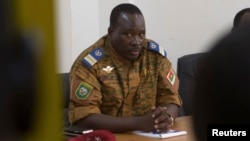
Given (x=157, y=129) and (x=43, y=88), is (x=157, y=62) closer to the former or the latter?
(x=157, y=129)

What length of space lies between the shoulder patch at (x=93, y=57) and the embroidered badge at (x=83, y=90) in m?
0.12

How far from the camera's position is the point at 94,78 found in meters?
2.02

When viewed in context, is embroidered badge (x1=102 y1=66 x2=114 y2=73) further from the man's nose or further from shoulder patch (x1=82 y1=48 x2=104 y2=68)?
the man's nose

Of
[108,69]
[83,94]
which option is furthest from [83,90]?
[108,69]

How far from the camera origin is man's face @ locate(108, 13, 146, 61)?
2135 mm

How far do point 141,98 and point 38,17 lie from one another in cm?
199

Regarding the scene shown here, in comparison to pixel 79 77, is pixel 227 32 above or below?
above

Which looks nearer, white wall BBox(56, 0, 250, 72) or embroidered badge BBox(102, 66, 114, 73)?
embroidered badge BBox(102, 66, 114, 73)

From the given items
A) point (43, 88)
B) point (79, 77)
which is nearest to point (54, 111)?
point (43, 88)

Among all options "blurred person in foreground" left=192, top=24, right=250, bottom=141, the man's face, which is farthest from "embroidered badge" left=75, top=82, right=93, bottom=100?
"blurred person in foreground" left=192, top=24, right=250, bottom=141

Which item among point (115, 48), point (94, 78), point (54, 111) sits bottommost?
point (94, 78)

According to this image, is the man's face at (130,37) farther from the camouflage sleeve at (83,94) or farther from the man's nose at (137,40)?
the camouflage sleeve at (83,94)

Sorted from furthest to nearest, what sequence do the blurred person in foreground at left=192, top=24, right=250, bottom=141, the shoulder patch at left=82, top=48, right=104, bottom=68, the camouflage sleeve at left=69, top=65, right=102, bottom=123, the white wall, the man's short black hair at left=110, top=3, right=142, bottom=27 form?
the white wall, the man's short black hair at left=110, top=3, right=142, bottom=27, the shoulder patch at left=82, top=48, right=104, bottom=68, the camouflage sleeve at left=69, top=65, right=102, bottom=123, the blurred person in foreground at left=192, top=24, right=250, bottom=141

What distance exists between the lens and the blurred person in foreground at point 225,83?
0.25 metres
